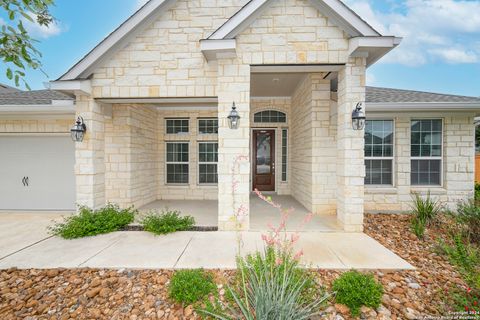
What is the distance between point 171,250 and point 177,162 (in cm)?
486

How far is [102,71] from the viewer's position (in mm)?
5094

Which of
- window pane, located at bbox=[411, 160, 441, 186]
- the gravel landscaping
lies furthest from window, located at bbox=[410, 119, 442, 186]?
the gravel landscaping

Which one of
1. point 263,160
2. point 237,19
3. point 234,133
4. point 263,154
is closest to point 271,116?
point 263,154

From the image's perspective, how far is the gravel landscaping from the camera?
A: 2510 millimetres

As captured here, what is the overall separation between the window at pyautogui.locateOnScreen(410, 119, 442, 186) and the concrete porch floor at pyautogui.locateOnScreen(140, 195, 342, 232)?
3445 millimetres

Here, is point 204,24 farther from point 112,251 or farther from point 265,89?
point 112,251

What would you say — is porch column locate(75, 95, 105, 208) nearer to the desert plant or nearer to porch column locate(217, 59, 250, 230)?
the desert plant

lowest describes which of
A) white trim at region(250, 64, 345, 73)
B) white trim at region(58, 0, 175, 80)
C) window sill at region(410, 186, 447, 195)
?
window sill at region(410, 186, 447, 195)

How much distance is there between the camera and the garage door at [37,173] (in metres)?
6.61

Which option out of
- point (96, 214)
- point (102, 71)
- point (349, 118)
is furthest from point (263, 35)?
point (96, 214)

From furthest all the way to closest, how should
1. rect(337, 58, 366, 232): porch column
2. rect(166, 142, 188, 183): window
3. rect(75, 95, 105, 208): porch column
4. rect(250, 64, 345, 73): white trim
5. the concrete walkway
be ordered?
rect(166, 142, 188, 183): window < rect(75, 95, 105, 208): porch column < rect(250, 64, 345, 73): white trim < rect(337, 58, 366, 232): porch column < the concrete walkway

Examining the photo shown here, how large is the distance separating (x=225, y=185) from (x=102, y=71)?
393 centimetres

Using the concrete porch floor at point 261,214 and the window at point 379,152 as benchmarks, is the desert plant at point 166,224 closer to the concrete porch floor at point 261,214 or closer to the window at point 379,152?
the concrete porch floor at point 261,214

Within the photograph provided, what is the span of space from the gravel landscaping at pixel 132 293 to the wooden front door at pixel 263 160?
558 centimetres
